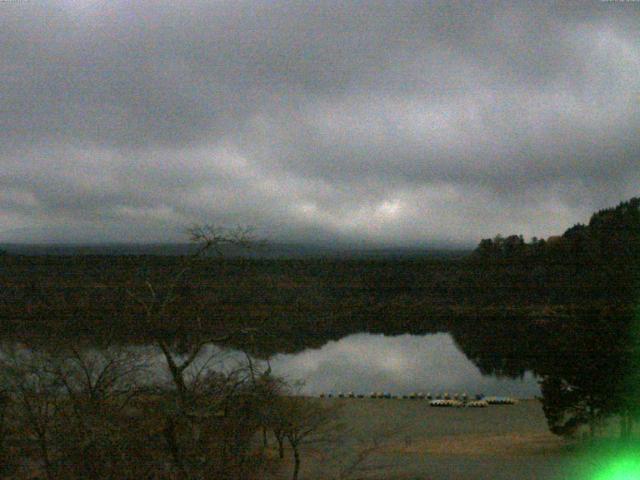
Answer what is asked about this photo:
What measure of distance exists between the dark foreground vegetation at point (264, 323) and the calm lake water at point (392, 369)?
3.08 ft

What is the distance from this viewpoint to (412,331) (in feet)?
105

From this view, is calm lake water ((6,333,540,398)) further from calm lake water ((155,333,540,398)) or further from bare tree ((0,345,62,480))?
bare tree ((0,345,62,480))

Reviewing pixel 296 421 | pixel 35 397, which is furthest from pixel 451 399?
pixel 35 397

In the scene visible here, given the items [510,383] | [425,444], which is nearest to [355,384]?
[510,383]

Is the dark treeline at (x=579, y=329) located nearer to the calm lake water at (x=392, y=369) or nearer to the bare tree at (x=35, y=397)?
the calm lake water at (x=392, y=369)

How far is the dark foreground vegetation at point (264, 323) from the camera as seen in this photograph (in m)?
4.00

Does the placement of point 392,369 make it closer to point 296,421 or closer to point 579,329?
point 579,329

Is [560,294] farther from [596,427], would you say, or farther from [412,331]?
[596,427]

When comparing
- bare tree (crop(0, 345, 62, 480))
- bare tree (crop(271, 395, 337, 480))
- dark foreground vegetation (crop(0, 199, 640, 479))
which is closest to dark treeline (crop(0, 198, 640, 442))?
dark foreground vegetation (crop(0, 199, 640, 479))

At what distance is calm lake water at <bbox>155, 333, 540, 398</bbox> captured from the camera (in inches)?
755

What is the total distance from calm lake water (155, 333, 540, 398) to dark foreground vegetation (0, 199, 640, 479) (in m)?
0.94

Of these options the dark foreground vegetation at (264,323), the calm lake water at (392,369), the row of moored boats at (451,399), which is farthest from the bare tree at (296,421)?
the row of moored boats at (451,399)

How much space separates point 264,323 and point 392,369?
14.1m

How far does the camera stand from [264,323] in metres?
10.2
